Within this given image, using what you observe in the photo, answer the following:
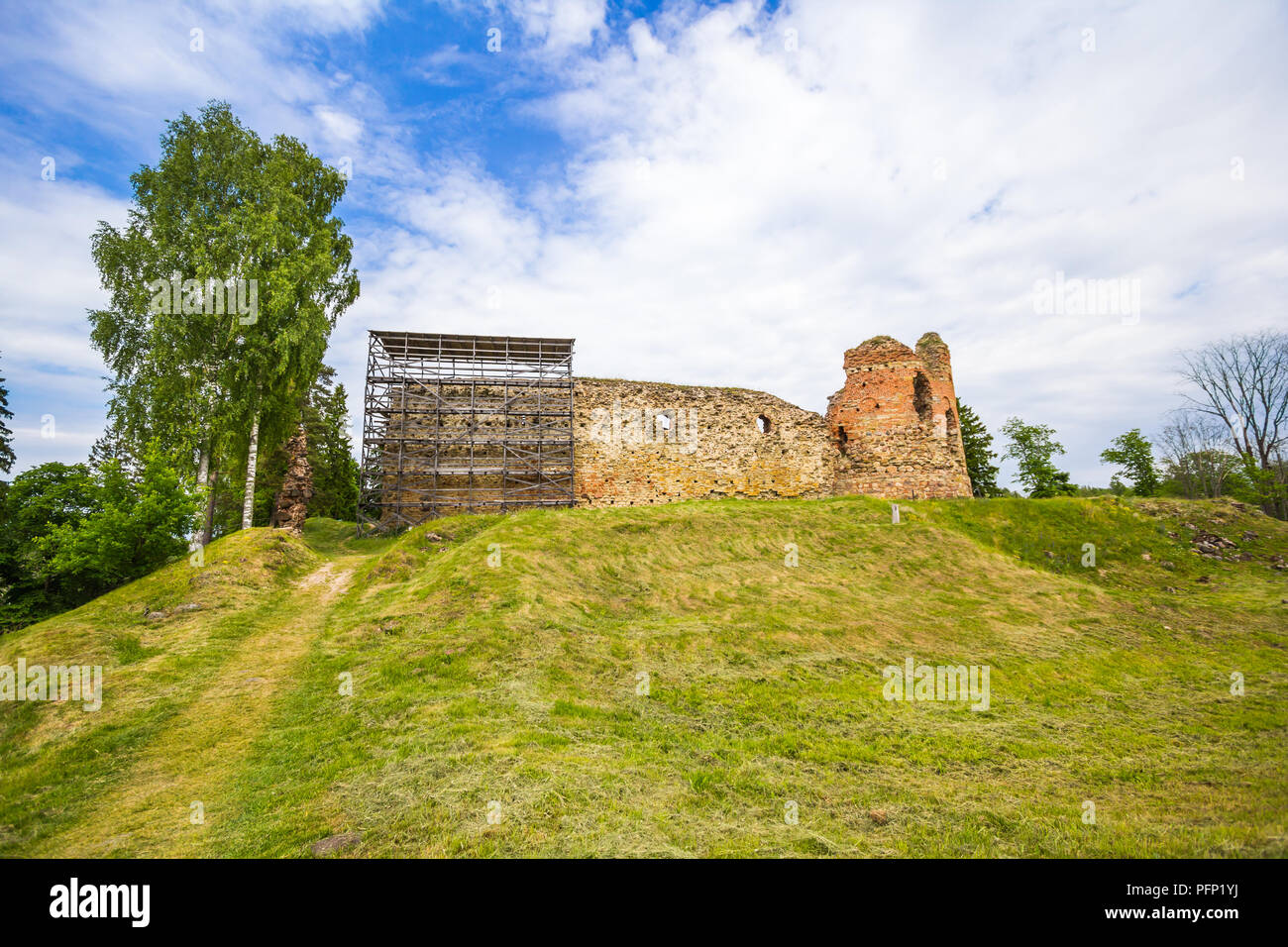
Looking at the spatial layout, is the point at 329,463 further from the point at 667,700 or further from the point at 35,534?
the point at 667,700

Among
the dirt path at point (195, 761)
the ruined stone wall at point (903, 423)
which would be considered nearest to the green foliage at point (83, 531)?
the dirt path at point (195, 761)

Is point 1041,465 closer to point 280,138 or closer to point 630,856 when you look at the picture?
point 630,856

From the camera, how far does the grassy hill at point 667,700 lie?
6.09m

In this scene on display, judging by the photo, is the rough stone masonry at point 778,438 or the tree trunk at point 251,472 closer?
the tree trunk at point 251,472

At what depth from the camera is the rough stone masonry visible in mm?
25156

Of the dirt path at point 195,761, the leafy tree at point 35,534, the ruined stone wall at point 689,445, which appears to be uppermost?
the ruined stone wall at point 689,445

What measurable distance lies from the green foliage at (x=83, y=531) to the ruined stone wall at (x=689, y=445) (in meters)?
14.6

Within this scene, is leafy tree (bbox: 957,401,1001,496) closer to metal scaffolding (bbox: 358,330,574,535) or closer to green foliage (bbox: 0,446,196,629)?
metal scaffolding (bbox: 358,330,574,535)

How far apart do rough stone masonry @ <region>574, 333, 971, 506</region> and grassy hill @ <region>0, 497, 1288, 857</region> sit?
6264mm

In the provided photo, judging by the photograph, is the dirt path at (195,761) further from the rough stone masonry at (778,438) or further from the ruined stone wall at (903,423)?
the ruined stone wall at (903,423)

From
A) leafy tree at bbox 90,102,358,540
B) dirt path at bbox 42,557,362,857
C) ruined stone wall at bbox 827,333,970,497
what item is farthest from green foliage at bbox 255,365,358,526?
ruined stone wall at bbox 827,333,970,497

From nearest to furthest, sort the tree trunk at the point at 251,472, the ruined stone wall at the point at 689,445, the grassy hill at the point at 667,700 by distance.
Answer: the grassy hill at the point at 667,700 < the tree trunk at the point at 251,472 < the ruined stone wall at the point at 689,445

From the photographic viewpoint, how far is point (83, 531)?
1504 centimetres

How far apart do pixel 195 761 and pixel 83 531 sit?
11.3m
